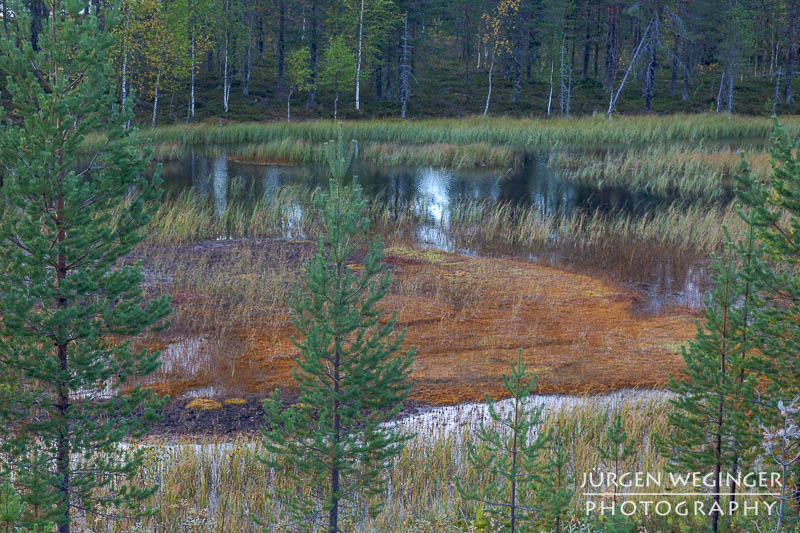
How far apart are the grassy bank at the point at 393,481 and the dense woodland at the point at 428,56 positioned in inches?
1363

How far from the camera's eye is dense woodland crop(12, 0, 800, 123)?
44938 millimetres

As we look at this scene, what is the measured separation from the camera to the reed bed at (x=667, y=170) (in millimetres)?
24953

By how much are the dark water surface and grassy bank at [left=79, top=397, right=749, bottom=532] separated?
720cm

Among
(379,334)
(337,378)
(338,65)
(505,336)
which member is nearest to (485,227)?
(505,336)

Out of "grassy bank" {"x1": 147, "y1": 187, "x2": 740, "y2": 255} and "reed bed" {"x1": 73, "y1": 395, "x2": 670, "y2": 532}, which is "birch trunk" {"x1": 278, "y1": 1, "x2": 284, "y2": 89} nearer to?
"grassy bank" {"x1": 147, "y1": 187, "x2": 740, "y2": 255}

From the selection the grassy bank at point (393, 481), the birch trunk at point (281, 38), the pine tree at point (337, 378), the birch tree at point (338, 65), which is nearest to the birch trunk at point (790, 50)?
the birch tree at point (338, 65)

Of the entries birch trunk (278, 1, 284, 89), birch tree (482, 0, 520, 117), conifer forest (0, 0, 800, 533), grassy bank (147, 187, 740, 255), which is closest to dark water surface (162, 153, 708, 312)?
conifer forest (0, 0, 800, 533)

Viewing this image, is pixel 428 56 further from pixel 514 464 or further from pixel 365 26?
pixel 514 464

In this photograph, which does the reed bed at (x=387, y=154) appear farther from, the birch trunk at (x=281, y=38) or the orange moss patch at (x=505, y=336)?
the birch trunk at (x=281, y=38)

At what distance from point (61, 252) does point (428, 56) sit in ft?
183

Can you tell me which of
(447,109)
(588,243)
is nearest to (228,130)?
(447,109)

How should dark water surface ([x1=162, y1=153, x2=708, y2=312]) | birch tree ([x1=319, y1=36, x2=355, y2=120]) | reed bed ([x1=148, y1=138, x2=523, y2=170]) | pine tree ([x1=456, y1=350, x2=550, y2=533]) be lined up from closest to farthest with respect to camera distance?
pine tree ([x1=456, y1=350, x2=550, y2=533]) → dark water surface ([x1=162, y1=153, x2=708, y2=312]) → reed bed ([x1=148, y1=138, x2=523, y2=170]) → birch tree ([x1=319, y1=36, x2=355, y2=120])

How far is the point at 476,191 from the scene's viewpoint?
25.8 metres

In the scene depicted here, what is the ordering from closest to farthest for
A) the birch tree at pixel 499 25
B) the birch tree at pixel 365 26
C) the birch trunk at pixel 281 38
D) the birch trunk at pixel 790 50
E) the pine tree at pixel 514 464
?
the pine tree at pixel 514 464, the birch tree at pixel 365 26, the birch trunk at pixel 790 50, the birch trunk at pixel 281 38, the birch tree at pixel 499 25
